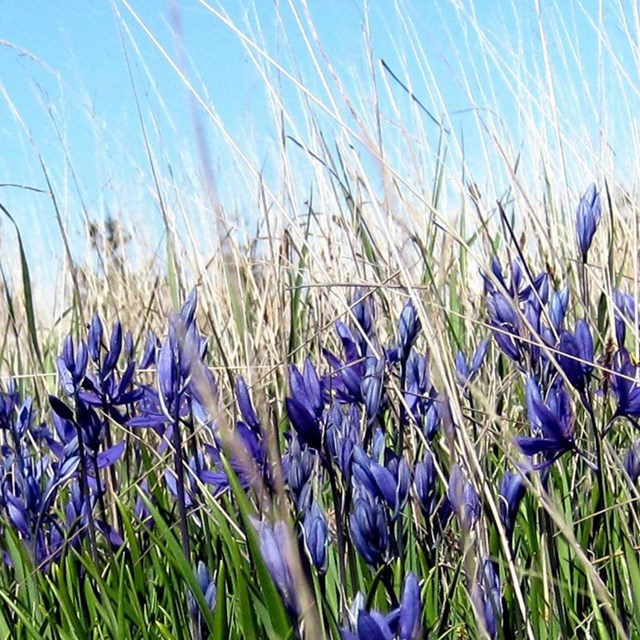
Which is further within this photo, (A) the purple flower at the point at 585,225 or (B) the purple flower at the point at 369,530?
(A) the purple flower at the point at 585,225

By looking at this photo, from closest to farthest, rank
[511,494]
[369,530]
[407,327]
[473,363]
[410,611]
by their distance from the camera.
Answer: [410,611] < [369,530] < [511,494] < [407,327] < [473,363]

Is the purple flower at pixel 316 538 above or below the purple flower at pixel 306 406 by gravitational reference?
below

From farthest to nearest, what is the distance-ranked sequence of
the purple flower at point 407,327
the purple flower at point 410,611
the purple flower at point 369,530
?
the purple flower at point 407,327 < the purple flower at point 369,530 < the purple flower at point 410,611

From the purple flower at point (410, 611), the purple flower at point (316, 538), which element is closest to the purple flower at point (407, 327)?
the purple flower at point (316, 538)

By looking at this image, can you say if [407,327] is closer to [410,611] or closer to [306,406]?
[306,406]

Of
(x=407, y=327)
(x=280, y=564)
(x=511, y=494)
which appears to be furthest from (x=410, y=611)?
(x=407, y=327)

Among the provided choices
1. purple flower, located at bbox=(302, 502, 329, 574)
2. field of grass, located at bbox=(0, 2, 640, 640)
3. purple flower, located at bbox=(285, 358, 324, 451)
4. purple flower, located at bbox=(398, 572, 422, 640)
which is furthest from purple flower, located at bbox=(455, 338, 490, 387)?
purple flower, located at bbox=(398, 572, 422, 640)

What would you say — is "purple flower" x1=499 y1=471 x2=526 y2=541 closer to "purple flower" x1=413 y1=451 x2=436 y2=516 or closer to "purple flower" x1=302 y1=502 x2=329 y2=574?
"purple flower" x1=413 y1=451 x2=436 y2=516

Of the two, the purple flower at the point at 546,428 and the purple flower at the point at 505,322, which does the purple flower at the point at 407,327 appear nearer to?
the purple flower at the point at 505,322

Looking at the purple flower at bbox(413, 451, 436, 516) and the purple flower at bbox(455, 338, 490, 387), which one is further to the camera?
the purple flower at bbox(455, 338, 490, 387)

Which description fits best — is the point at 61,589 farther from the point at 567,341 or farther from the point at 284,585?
the point at 567,341

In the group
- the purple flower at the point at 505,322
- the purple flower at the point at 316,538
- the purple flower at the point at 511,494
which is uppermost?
the purple flower at the point at 505,322

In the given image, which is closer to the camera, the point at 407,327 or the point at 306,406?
the point at 306,406

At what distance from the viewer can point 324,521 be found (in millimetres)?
771
